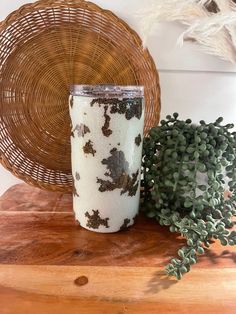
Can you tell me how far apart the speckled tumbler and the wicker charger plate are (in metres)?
0.15

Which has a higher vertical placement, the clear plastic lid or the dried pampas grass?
the dried pampas grass

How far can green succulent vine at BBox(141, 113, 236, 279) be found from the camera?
0.43m

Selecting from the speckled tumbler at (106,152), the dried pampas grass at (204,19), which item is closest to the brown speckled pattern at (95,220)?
the speckled tumbler at (106,152)

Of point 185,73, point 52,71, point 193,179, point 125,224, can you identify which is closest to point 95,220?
point 125,224

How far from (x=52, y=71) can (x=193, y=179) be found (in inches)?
14.2

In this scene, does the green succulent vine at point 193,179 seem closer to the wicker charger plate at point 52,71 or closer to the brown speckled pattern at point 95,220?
the brown speckled pattern at point 95,220

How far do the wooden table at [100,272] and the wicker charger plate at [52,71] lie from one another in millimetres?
144

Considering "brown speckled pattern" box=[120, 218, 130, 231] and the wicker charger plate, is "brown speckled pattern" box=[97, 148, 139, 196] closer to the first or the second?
"brown speckled pattern" box=[120, 218, 130, 231]

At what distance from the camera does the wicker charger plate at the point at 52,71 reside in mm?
587

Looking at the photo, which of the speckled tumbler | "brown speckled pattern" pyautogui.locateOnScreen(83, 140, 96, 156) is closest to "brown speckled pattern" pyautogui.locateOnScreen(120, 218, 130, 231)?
the speckled tumbler

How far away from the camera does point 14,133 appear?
60 centimetres

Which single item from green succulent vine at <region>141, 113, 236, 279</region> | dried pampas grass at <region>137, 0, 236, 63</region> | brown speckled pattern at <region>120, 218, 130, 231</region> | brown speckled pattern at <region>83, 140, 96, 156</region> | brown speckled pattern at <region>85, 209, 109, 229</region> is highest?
dried pampas grass at <region>137, 0, 236, 63</region>

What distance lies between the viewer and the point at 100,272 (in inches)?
14.5

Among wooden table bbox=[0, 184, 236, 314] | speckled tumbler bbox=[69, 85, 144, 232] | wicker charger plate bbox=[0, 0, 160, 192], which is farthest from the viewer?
wicker charger plate bbox=[0, 0, 160, 192]
